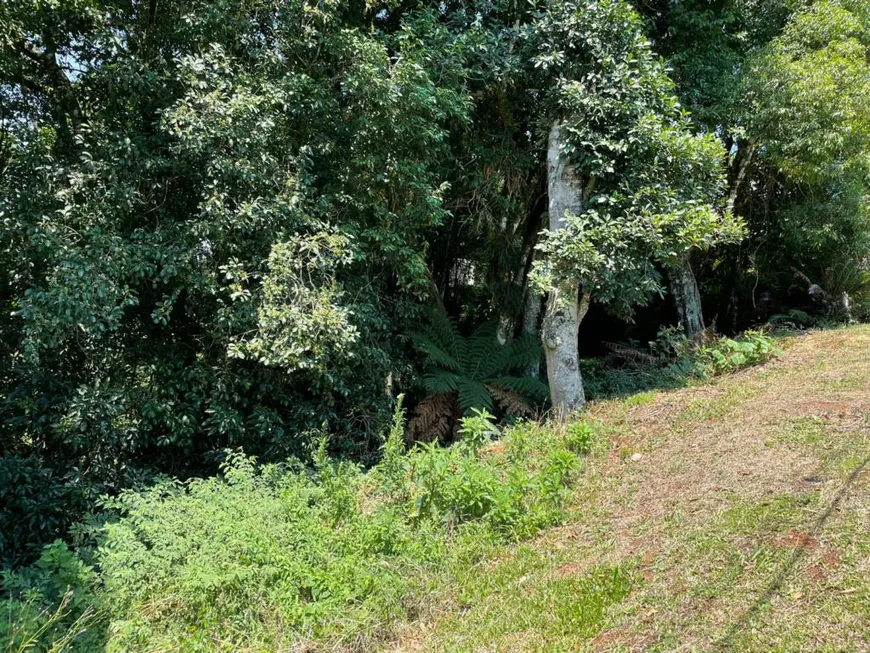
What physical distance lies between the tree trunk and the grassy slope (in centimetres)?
150

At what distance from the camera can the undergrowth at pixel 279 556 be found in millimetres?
2971

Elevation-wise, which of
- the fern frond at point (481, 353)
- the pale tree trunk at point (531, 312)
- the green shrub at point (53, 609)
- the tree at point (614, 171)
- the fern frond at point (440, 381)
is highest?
the tree at point (614, 171)

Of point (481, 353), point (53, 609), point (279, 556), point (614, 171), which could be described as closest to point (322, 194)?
point (614, 171)

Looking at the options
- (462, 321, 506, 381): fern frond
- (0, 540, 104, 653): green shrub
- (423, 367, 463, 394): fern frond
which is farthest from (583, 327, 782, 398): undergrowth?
(0, 540, 104, 653): green shrub

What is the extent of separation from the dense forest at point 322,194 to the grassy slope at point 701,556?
6.80ft

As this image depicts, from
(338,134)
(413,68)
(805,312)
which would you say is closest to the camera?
(413,68)

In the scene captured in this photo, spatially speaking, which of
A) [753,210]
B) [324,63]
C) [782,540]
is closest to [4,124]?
[324,63]

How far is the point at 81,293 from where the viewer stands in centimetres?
428

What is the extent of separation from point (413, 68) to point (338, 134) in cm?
105

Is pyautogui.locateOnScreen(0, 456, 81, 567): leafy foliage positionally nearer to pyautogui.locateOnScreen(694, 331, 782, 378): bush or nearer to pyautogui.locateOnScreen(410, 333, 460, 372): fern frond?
pyautogui.locateOnScreen(410, 333, 460, 372): fern frond

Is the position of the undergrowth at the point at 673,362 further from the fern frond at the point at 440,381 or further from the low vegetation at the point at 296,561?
the low vegetation at the point at 296,561

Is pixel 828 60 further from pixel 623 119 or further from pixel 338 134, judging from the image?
pixel 338 134

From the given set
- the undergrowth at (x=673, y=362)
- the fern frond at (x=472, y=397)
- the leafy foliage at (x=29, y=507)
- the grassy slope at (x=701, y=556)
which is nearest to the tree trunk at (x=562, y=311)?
the fern frond at (x=472, y=397)

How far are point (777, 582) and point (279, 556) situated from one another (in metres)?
2.66
